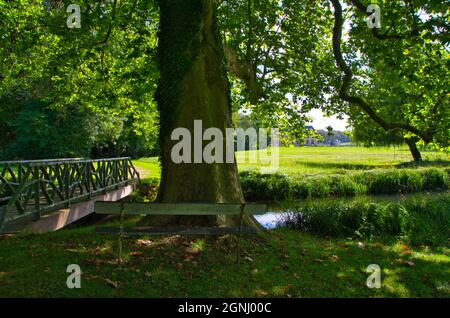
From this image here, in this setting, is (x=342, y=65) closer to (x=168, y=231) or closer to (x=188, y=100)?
(x=188, y=100)

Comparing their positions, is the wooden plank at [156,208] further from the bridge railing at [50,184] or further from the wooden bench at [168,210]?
the bridge railing at [50,184]

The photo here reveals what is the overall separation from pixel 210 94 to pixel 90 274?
A: 4390mm

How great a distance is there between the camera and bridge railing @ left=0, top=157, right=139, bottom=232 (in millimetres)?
8922

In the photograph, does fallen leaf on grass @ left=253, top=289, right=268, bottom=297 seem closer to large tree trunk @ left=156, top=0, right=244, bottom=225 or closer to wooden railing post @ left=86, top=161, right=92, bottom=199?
large tree trunk @ left=156, top=0, right=244, bottom=225

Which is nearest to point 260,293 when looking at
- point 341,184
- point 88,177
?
point 88,177

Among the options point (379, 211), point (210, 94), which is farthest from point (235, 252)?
point (379, 211)

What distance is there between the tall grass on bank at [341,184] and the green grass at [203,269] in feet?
41.4

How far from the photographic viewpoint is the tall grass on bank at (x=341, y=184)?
805 inches

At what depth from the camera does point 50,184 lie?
406 inches

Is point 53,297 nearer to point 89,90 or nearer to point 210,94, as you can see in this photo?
point 210,94

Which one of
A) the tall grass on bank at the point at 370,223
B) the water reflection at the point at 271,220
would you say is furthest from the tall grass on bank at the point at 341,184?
the tall grass on bank at the point at 370,223

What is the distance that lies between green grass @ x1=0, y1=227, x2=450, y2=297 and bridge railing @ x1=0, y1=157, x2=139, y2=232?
190cm

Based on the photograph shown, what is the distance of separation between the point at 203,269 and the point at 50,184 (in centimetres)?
630

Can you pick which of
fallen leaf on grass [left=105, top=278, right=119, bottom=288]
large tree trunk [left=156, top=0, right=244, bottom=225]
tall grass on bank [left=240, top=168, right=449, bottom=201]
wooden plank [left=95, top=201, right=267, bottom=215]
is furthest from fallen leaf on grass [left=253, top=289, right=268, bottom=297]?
tall grass on bank [left=240, top=168, right=449, bottom=201]
